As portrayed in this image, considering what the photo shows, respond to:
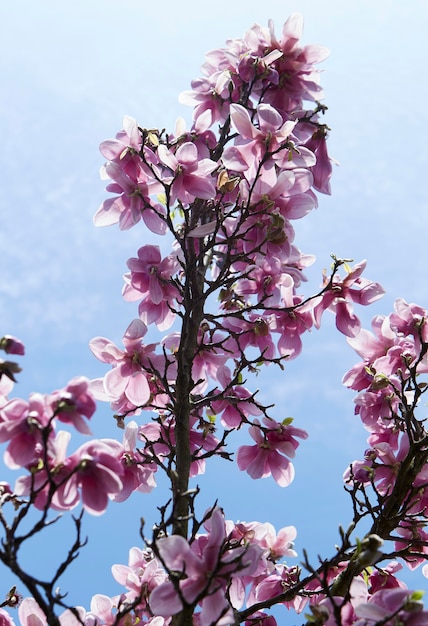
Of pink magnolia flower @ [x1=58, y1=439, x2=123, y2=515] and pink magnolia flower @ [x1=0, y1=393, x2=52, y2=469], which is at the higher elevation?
pink magnolia flower @ [x1=0, y1=393, x2=52, y2=469]

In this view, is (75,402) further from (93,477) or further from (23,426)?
(93,477)

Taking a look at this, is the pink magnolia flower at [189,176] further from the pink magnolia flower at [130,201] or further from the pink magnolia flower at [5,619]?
the pink magnolia flower at [5,619]

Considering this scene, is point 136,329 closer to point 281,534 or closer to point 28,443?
point 28,443

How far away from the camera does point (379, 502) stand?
364 cm

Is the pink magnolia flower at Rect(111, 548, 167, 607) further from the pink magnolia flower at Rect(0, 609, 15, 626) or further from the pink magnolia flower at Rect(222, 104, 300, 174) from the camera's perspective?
the pink magnolia flower at Rect(222, 104, 300, 174)

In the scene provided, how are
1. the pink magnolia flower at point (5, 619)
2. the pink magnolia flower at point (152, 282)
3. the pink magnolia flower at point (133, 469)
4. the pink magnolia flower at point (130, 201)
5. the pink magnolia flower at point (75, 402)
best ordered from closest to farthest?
the pink magnolia flower at point (75, 402) < the pink magnolia flower at point (5, 619) < the pink magnolia flower at point (133, 469) < the pink magnolia flower at point (130, 201) < the pink magnolia flower at point (152, 282)

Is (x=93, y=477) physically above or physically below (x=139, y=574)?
below

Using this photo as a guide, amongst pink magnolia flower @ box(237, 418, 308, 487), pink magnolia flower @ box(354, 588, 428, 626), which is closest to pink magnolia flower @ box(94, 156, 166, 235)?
pink magnolia flower @ box(237, 418, 308, 487)

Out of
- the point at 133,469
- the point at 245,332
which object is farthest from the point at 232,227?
the point at 133,469

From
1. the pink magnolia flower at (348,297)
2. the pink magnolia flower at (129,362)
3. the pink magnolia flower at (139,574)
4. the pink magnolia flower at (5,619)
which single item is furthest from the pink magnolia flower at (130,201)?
the pink magnolia flower at (5,619)

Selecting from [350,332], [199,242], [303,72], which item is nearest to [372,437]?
[350,332]

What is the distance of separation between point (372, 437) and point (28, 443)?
2787mm

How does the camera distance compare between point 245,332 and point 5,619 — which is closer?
point 5,619

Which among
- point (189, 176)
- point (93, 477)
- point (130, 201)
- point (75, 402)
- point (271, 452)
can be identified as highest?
point (130, 201)
